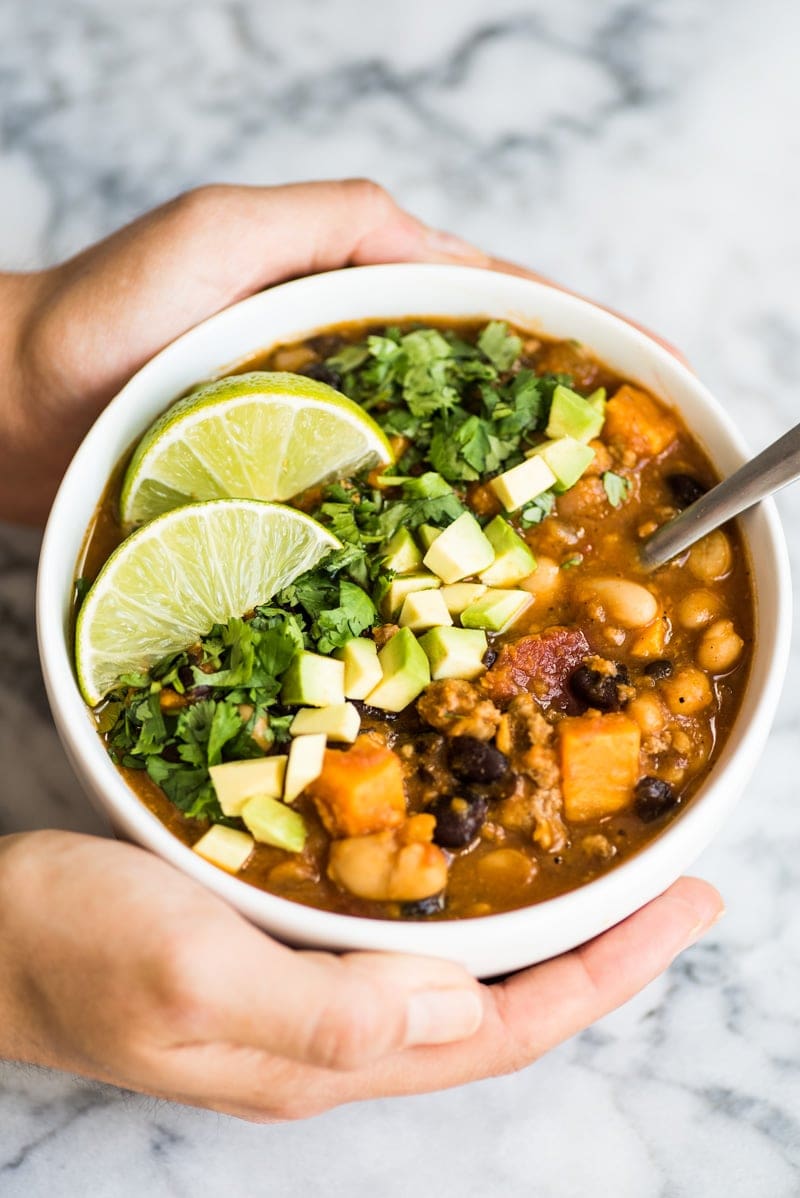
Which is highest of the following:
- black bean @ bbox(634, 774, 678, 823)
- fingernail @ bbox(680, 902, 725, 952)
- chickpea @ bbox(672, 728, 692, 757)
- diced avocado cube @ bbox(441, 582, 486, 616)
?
diced avocado cube @ bbox(441, 582, 486, 616)

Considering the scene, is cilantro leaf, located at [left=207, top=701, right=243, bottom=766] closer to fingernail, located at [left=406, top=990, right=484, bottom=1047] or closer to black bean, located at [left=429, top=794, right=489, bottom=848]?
black bean, located at [left=429, top=794, right=489, bottom=848]

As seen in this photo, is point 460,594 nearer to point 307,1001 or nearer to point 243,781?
point 243,781

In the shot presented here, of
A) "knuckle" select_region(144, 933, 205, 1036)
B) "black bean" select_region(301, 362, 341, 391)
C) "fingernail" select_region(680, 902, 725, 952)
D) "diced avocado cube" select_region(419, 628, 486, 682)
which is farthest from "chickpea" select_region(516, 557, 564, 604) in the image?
"knuckle" select_region(144, 933, 205, 1036)

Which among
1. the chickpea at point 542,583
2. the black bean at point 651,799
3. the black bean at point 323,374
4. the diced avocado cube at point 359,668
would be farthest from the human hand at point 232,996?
the black bean at point 323,374

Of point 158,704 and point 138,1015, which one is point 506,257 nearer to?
point 158,704

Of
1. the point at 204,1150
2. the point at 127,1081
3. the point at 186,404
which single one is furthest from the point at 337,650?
the point at 204,1150
